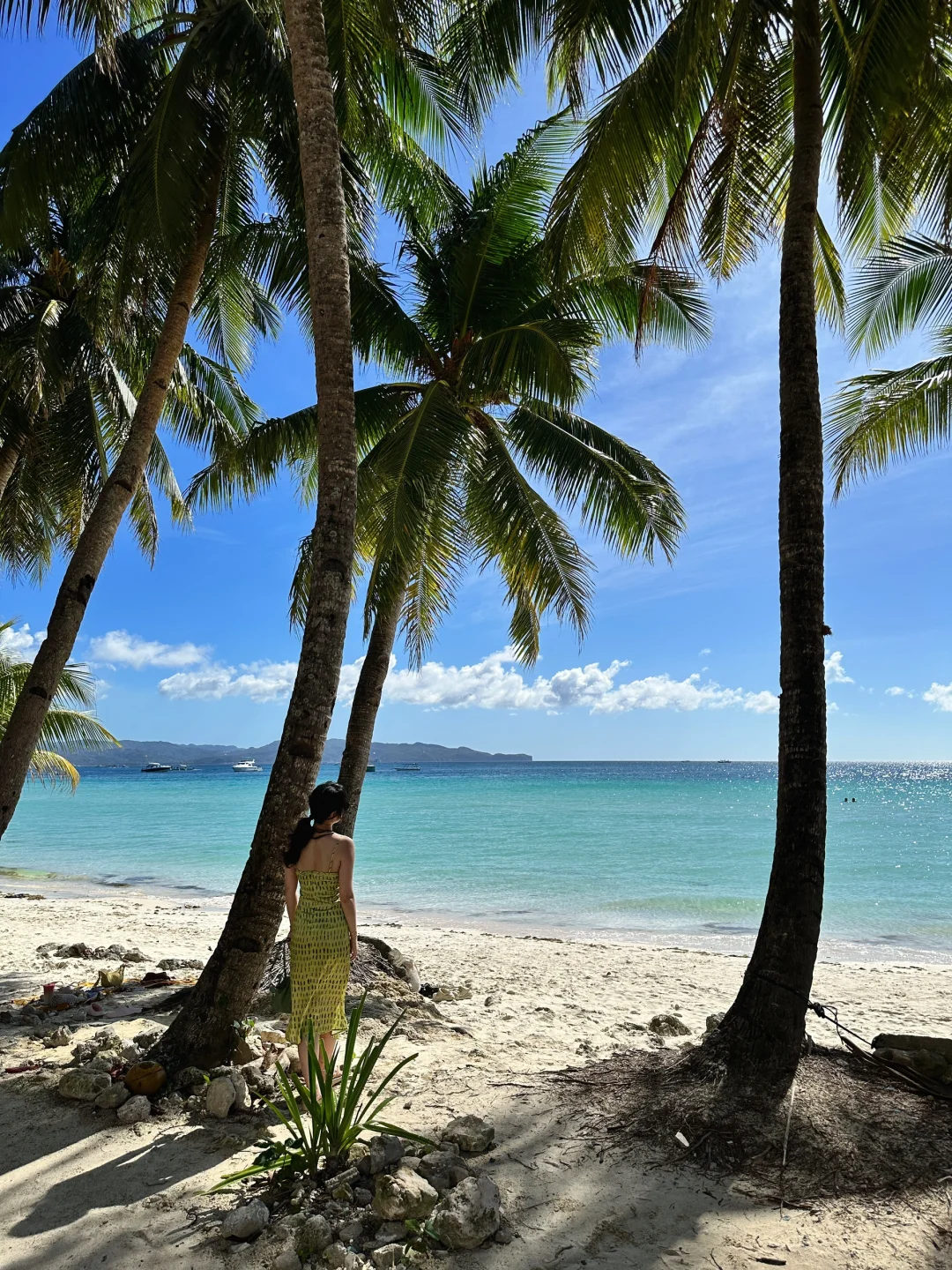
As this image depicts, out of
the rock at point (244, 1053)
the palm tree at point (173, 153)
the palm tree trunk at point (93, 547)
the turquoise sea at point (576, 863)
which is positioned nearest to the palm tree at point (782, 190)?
the palm tree at point (173, 153)

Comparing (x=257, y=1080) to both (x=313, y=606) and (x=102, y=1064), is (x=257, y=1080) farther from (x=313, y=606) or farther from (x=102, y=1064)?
(x=313, y=606)

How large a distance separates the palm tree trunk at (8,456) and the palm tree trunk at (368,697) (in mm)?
6204

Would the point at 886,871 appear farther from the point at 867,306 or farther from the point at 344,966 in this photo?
the point at 344,966

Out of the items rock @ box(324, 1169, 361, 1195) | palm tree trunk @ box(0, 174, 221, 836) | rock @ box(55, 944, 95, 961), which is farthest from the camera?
rock @ box(55, 944, 95, 961)

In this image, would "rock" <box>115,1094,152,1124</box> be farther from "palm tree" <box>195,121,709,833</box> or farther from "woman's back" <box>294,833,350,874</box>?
"palm tree" <box>195,121,709,833</box>

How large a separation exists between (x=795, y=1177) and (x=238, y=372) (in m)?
11.0

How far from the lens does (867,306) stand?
1053cm

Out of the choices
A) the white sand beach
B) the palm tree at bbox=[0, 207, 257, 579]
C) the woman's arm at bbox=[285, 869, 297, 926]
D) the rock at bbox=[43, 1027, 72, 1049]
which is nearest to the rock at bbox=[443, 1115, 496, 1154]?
the white sand beach

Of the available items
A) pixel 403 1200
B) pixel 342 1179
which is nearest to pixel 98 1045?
pixel 342 1179

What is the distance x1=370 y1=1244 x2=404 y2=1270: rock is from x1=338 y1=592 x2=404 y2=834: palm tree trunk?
16.0ft

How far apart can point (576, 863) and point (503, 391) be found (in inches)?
640

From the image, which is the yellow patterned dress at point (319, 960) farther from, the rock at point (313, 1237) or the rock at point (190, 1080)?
the rock at point (313, 1237)

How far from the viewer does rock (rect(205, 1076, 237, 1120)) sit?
4172 millimetres

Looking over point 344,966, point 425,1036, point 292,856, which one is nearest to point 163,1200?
point 344,966
